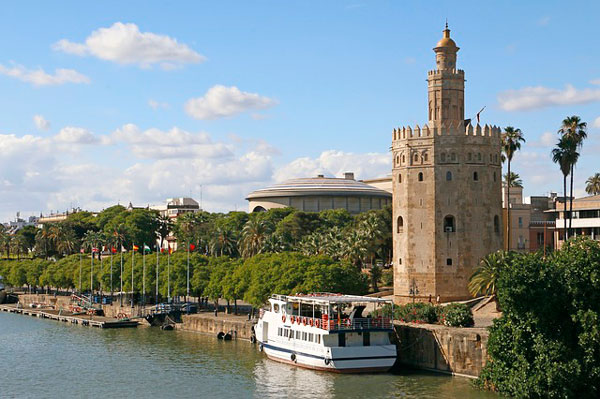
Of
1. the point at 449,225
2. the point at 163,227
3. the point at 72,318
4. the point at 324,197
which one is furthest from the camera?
the point at 324,197

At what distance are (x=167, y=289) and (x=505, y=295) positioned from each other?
56.8 metres

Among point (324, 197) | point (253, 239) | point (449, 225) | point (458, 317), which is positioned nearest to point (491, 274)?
point (458, 317)

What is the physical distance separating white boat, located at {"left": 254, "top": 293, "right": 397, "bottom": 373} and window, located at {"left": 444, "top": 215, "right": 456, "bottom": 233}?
16.4m

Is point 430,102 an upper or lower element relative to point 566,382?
upper

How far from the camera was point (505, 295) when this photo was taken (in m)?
45.6

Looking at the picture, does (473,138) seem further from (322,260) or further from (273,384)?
(273,384)

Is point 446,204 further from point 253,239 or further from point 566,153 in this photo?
point 253,239

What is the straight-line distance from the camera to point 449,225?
7662cm

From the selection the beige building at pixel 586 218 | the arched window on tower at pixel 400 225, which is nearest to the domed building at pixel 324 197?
the beige building at pixel 586 218

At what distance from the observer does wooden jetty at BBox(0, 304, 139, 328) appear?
91.9 metres

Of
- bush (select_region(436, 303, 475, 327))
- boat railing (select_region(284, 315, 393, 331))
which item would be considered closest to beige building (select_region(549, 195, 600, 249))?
bush (select_region(436, 303, 475, 327))

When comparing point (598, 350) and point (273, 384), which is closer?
point (598, 350)

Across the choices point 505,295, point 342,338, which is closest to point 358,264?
point 342,338

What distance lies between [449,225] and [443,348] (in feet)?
70.6
